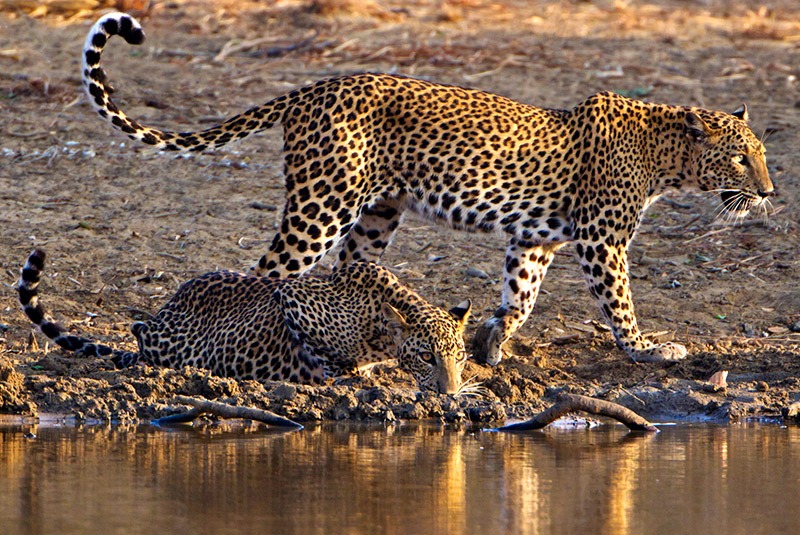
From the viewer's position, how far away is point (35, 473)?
6.73 metres

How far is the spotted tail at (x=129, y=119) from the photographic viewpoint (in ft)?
29.8

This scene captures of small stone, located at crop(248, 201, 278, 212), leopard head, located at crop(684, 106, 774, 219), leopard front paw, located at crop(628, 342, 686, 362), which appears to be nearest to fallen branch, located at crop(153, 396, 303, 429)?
leopard front paw, located at crop(628, 342, 686, 362)

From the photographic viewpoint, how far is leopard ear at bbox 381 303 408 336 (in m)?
8.24

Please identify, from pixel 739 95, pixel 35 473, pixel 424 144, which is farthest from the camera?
pixel 739 95

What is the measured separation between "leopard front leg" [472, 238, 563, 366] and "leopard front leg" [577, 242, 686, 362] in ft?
1.33

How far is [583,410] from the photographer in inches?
311

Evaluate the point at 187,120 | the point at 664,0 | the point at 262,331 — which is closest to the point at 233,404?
the point at 262,331

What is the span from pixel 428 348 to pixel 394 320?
0.24 meters

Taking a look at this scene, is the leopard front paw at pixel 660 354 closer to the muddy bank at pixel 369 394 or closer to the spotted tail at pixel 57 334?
the muddy bank at pixel 369 394

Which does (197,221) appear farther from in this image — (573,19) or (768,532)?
(573,19)

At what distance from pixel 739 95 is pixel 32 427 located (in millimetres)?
9946

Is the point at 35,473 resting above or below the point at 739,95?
below

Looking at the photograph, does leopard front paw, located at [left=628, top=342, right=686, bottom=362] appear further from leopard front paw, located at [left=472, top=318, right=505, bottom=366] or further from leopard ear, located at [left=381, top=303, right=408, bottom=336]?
leopard ear, located at [left=381, top=303, right=408, bottom=336]

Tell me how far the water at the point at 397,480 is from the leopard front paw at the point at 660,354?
1.24 metres
